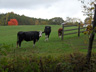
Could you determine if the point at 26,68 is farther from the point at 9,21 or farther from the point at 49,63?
the point at 9,21

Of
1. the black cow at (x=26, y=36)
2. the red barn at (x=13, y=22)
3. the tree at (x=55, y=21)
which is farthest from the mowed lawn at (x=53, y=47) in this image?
the tree at (x=55, y=21)

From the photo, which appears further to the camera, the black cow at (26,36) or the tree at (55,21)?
the tree at (55,21)

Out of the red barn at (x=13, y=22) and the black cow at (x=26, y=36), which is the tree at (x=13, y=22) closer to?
the red barn at (x=13, y=22)

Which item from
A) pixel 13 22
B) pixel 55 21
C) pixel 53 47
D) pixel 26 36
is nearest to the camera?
pixel 53 47

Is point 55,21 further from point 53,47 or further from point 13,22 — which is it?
point 53,47

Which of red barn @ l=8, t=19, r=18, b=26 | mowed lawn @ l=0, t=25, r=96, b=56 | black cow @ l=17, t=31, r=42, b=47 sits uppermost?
red barn @ l=8, t=19, r=18, b=26

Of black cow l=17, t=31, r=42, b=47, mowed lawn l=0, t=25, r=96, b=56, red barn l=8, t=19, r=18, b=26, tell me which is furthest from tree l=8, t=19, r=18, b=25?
black cow l=17, t=31, r=42, b=47

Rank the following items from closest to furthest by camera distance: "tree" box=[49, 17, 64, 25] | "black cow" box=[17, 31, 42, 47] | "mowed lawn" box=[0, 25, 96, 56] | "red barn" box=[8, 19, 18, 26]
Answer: "mowed lawn" box=[0, 25, 96, 56] → "black cow" box=[17, 31, 42, 47] → "red barn" box=[8, 19, 18, 26] → "tree" box=[49, 17, 64, 25]

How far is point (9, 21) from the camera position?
83.7 metres

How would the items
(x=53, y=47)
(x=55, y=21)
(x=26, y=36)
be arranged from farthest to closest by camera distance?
(x=55, y=21), (x=26, y=36), (x=53, y=47)

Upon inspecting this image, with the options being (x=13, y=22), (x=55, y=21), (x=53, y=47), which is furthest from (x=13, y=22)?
(x=53, y=47)

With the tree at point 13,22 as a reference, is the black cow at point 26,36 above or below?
below

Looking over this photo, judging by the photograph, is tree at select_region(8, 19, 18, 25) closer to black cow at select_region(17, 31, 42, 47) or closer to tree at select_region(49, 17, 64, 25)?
tree at select_region(49, 17, 64, 25)

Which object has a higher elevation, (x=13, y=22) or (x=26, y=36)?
(x=13, y=22)
